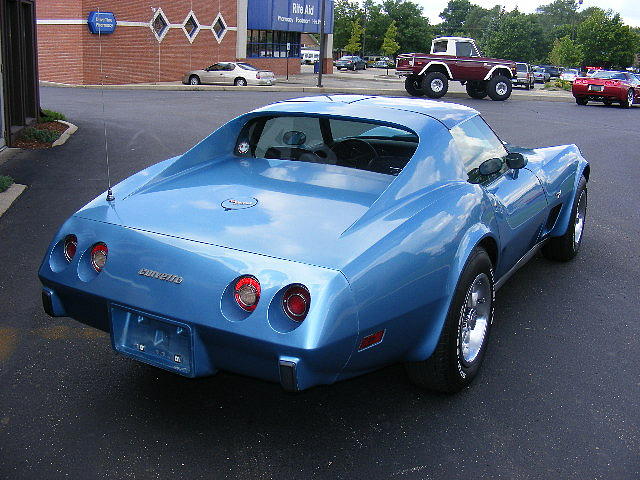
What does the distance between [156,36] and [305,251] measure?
119 ft

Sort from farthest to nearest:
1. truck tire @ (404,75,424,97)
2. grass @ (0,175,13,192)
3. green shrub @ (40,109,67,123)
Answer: truck tire @ (404,75,424,97), green shrub @ (40,109,67,123), grass @ (0,175,13,192)

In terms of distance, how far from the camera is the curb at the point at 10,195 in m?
7.36

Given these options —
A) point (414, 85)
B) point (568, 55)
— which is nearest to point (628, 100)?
point (414, 85)

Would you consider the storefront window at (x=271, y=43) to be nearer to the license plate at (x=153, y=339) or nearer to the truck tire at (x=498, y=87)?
the truck tire at (x=498, y=87)

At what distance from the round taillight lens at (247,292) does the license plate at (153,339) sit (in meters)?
0.25

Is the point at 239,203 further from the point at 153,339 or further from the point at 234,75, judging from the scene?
the point at 234,75

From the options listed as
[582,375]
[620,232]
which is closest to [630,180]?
[620,232]

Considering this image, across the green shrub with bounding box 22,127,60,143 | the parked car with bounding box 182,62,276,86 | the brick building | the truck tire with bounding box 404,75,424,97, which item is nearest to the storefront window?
the brick building

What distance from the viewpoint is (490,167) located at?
4.16 meters

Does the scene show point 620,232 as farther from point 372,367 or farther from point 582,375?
point 372,367

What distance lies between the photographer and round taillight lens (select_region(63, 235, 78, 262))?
3484 mm

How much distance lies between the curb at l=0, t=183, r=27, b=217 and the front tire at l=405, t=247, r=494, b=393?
5.15 metres

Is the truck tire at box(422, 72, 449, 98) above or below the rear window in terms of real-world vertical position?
below

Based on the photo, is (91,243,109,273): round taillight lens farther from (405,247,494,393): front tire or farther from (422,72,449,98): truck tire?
(422,72,449,98): truck tire
